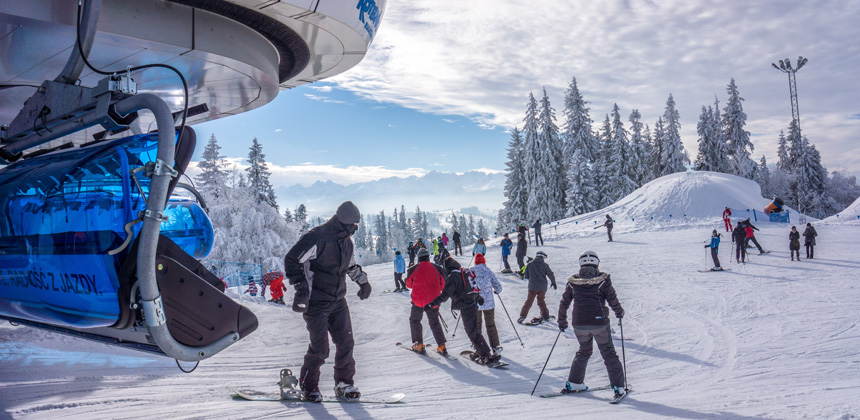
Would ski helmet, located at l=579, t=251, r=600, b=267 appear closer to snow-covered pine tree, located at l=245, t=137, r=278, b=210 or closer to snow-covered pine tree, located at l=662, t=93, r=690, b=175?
snow-covered pine tree, located at l=245, t=137, r=278, b=210

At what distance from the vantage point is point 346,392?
18.6 ft

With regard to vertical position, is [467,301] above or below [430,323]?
above

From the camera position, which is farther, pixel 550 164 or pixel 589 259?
pixel 550 164

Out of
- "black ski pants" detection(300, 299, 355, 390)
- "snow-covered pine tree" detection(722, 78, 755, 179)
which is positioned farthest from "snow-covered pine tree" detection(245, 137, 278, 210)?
"snow-covered pine tree" detection(722, 78, 755, 179)

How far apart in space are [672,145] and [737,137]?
709 centimetres

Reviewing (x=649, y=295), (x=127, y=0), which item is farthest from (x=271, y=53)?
(x=649, y=295)

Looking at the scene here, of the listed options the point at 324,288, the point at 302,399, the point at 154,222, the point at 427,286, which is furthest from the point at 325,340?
the point at 154,222

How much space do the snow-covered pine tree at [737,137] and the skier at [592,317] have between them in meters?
58.6

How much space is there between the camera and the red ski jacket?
809cm

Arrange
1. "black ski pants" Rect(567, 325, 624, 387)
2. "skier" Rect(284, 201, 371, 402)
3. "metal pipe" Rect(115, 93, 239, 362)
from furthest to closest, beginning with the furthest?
"black ski pants" Rect(567, 325, 624, 387)
"skier" Rect(284, 201, 371, 402)
"metal pipe" Rect(115, 93, 239, 362)

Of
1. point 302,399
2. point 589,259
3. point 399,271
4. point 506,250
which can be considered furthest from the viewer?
point 506,250

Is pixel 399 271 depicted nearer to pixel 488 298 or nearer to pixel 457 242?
pixel 457 242

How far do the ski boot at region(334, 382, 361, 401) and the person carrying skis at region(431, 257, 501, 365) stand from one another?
251cm

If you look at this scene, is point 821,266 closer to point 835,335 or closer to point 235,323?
point 835,335
